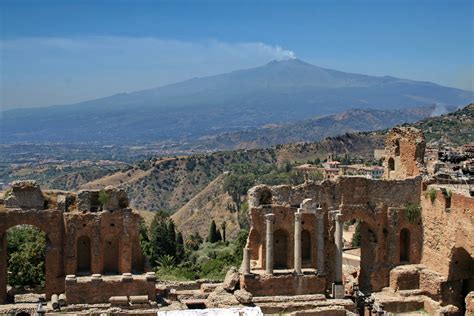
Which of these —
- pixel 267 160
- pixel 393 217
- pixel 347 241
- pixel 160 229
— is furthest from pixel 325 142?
pixel 393 217

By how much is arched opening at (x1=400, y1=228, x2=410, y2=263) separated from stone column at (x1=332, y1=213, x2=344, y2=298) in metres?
4.81

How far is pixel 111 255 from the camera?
115ft

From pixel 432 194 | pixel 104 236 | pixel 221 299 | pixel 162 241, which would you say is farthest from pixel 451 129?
pixel 104 236

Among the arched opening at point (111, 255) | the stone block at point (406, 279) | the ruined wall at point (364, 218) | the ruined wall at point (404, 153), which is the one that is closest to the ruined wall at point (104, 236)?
the arched opening at point (111, 255)

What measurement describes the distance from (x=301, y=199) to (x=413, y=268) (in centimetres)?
733

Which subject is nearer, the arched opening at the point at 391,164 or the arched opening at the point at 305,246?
the arched opening at the point at 305,246

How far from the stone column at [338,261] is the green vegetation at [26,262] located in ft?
57.2

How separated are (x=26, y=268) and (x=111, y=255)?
313 inches

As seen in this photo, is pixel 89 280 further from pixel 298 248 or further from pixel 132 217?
pixel 298 248

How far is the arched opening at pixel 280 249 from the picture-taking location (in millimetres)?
36062

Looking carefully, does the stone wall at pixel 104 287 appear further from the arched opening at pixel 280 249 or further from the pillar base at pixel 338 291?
the pillar base at pixel 338 291

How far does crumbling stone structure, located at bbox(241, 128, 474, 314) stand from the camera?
33.9 meters

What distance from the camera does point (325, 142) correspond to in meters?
169

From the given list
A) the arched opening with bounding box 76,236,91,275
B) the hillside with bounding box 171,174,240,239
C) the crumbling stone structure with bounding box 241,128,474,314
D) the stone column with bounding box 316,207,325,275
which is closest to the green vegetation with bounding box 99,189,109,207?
the arched opening with bounding box 76,236,91,275
